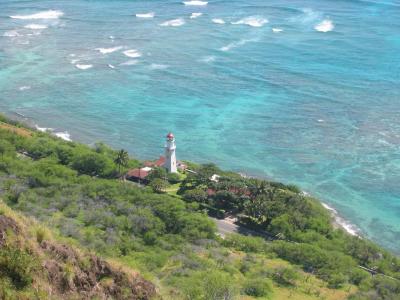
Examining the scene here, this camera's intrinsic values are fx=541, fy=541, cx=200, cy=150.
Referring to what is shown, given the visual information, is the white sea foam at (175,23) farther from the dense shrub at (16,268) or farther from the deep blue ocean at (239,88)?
the dense shrub at (16,268)

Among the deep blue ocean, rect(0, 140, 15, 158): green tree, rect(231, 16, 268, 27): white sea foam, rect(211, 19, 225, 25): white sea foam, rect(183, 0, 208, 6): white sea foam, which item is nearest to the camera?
rect(0, 140, 15, 158): green tree

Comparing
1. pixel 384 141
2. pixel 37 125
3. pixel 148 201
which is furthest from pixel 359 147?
pixel 37 125

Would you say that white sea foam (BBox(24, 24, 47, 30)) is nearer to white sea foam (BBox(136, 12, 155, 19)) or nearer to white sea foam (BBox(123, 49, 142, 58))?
white sea foam (BBox(136, 12, 155, 19))

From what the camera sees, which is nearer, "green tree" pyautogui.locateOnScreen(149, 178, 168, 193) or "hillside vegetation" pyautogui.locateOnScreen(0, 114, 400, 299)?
"hillside vegetation" pyautogui.locateOnScreen(0, 114, 400, 299)

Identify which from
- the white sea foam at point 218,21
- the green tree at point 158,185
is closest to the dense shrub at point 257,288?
the green tree at point 158,185

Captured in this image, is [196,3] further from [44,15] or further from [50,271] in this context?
[50,271]

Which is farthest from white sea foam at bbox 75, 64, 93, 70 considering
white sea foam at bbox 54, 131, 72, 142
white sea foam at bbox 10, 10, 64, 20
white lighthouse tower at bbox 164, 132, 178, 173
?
white lighthouse tower at bbox 164, 132, 178, 173
